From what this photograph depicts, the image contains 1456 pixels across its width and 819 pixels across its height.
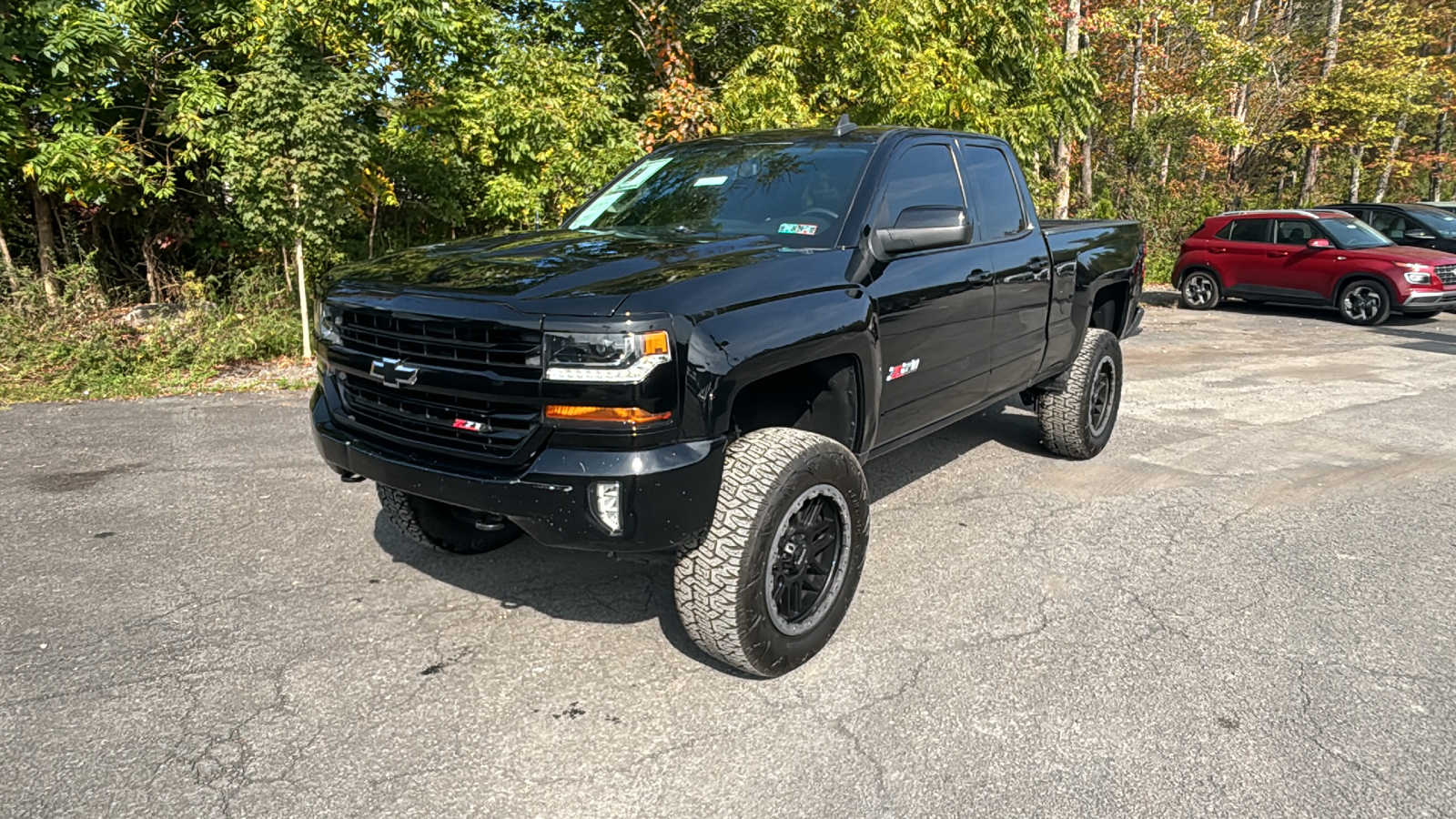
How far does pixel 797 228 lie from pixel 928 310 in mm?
684

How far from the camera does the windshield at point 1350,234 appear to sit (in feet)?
46.4

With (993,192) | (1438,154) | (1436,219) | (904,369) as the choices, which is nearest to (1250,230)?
(1436,219)

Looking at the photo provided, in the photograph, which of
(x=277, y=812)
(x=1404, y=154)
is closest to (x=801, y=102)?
(x=277, y=812)

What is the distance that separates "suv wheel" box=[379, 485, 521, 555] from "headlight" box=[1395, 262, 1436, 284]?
14.2 meters

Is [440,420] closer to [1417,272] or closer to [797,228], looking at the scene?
[797,228]

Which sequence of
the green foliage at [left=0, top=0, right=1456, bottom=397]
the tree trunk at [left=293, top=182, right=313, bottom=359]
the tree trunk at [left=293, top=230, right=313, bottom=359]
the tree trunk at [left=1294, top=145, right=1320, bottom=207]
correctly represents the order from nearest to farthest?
the green foliage at [left=0, top=0, right=1456, bottom=397], the tree trunk at [left=293, top=182, right=313, bottom=359], the tree trunk at [left=293, top=230, right=313, bottom=359], the tree trunk at [left=1294, top=145, right=1320, bottom=207]

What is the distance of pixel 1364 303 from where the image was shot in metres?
13.9

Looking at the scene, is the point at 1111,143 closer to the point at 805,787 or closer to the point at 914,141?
the point at 914,141

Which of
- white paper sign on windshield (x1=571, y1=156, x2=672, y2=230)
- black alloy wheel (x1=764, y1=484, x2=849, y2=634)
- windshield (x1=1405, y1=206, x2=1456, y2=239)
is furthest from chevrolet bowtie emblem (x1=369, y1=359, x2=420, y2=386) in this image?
windshield (x1=1405, y1=206, x2=1456, y2=239)

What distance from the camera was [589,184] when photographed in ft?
30.2

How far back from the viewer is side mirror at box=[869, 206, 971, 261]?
12.2ft

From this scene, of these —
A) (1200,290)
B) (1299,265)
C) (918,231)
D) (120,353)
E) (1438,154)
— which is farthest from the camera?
(1438,154)

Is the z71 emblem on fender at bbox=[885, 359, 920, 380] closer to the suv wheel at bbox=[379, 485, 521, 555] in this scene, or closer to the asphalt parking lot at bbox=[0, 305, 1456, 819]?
the asphalt parking lot at bbox=[0, 305, 1456, 819]

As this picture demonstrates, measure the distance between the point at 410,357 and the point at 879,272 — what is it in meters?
1.81
